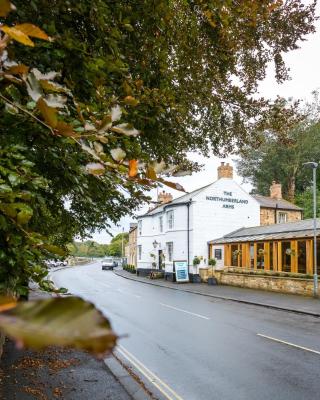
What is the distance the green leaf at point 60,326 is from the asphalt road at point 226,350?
15.2ft

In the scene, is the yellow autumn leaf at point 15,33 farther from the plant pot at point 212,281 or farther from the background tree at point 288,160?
the background tree at point 288,160

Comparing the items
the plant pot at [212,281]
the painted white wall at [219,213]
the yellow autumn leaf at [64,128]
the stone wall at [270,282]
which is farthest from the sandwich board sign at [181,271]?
the yellow autumn leaf at [64,128]

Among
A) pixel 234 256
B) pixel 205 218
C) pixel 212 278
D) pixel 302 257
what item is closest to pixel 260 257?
pixel 234 256

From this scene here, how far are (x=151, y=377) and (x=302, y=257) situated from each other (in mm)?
19936

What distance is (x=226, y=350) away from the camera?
9820 mm

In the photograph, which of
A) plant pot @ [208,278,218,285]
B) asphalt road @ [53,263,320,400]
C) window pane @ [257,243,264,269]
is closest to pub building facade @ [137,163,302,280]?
plant pot @ [208,278,218,285]

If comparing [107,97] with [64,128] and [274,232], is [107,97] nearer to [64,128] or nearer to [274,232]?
[64,128]

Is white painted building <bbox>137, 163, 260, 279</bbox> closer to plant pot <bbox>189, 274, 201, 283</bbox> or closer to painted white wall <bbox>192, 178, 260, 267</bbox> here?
painted white wall <bbox>192, 178, 260, 267</bbox>

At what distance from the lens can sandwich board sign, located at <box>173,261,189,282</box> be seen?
3384 centimetres

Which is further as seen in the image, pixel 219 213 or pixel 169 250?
pixel 169 250

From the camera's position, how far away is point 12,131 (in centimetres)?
303

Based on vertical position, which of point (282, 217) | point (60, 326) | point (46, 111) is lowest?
point (60, 326)

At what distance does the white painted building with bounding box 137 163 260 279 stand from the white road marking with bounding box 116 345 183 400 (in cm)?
2539

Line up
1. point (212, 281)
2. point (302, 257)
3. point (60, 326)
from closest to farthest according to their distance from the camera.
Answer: point (60, 326) → point (302, 257) → point (212, 281)
